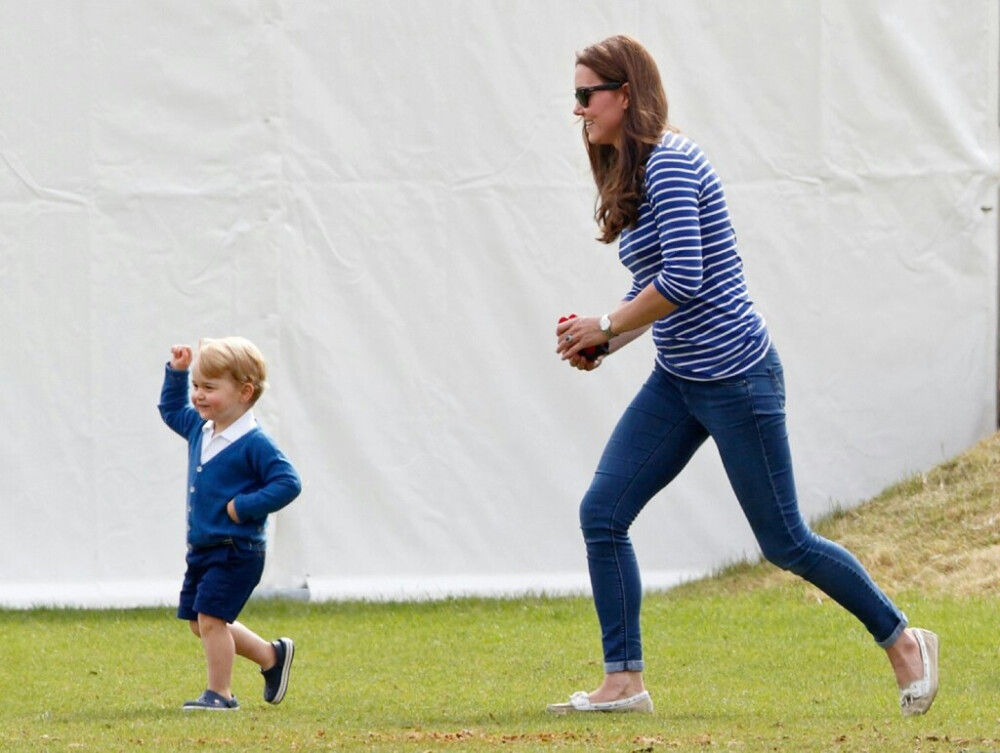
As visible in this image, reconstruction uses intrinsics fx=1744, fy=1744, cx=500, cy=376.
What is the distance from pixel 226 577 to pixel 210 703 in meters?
0.37

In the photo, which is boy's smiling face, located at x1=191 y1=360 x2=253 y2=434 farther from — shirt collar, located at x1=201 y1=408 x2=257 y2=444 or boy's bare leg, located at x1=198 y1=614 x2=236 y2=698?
boy's bare leg, located at x1=198 y1=614 x2=236 y2=698

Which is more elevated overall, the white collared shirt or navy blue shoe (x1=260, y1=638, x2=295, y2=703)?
the white collared shirt

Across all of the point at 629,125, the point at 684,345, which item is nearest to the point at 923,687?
the point at 684,345

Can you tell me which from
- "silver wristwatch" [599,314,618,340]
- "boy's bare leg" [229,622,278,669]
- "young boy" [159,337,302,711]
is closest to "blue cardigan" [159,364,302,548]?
"young boy" [159,337,302,711]

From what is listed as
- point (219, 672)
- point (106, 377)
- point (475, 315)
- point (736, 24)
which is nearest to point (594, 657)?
point (219, 672)

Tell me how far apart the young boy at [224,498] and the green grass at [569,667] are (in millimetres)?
239

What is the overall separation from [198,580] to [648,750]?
170 centimetres

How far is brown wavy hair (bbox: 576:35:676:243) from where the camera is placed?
14.8 feet

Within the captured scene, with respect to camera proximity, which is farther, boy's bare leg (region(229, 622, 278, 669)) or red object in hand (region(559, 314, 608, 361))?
boy's bare leg (region(229, 622, 278, 669))

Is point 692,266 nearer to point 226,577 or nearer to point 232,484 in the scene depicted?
point 232,484

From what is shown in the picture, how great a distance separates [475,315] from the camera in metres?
8.16

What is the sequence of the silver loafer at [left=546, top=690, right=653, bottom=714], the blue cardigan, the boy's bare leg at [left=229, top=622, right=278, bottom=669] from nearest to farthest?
the silver loafer at [left=546, top=690, right=653, bottom=714] < the blue cardigan < the boy's bare leg at [left=229, top=622, right=278, bottom=669]

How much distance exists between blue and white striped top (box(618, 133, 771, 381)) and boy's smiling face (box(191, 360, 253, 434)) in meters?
1.26

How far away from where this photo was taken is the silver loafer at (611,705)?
15.6ft
